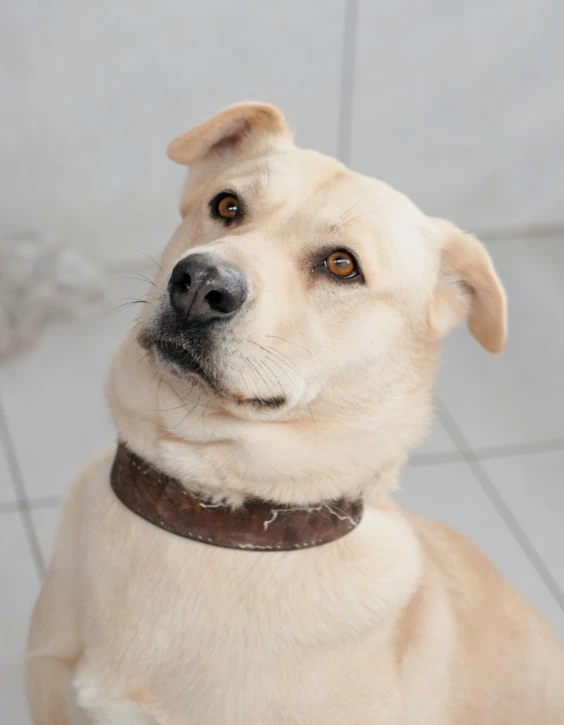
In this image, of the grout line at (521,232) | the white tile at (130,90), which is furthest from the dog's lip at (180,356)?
the grout line at (521,232)

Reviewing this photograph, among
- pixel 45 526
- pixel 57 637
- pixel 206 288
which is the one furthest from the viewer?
pixel 45 526

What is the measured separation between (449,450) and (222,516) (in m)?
1.49

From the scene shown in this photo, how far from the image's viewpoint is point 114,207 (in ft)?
10.2

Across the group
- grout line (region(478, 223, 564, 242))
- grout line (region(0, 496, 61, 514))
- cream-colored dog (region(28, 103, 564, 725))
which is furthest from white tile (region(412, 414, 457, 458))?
cream-colored dog (region(28, 103, 564, 725))

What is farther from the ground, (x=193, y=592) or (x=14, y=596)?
(x=193, y=592)

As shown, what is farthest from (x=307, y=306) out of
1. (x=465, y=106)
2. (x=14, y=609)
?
(x=465, y=106)

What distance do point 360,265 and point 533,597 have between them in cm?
133

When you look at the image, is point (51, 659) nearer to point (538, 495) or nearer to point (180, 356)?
point (180, 356)

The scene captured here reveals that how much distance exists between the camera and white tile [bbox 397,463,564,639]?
235 cm

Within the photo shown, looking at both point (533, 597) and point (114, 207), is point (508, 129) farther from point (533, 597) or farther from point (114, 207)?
point (533, 597)

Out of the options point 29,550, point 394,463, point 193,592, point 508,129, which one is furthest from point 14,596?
point 508,129

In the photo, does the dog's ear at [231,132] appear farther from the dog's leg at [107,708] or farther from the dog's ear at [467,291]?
the dog's leg at [107,708]

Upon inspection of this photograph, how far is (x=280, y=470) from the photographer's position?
129 centimetres

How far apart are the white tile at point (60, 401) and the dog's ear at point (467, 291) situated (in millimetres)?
1192
